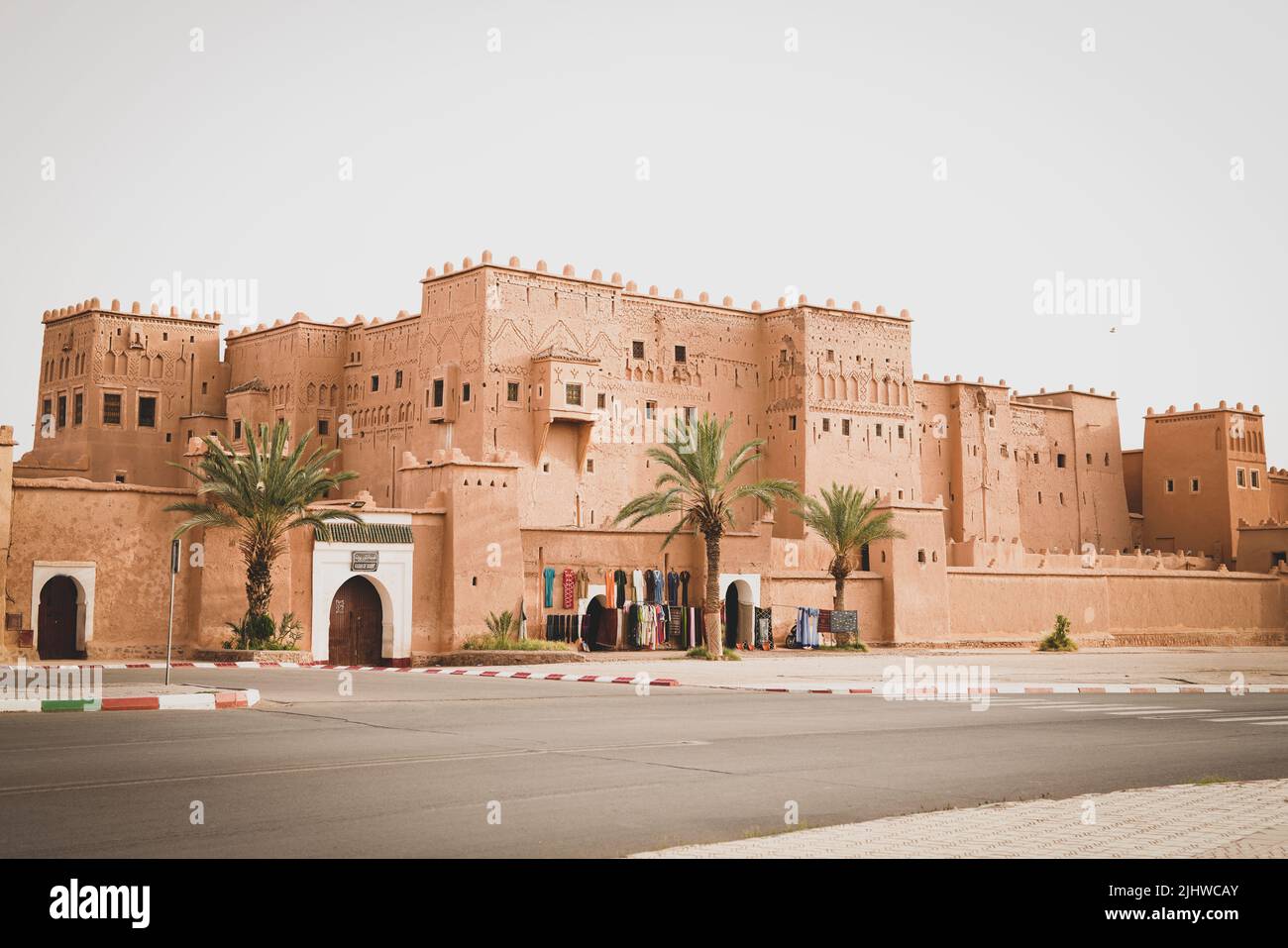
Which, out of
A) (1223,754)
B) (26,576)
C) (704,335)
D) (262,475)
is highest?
(704,335)

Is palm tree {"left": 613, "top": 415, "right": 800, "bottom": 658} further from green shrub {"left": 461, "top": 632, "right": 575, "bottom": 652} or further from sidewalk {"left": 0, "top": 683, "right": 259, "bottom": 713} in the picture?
sidewalk {"left": 0, "top": 683, "right": 259, "bottom": 713}

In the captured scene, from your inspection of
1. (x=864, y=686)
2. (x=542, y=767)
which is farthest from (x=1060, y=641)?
(x=542, y=767)

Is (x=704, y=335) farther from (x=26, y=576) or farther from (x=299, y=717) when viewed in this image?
(x=299, y=717)

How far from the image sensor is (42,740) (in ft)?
42.2

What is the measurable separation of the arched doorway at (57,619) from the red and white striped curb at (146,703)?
12412 mm

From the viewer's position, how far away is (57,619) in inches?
1144

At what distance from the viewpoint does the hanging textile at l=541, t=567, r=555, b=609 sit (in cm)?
3584

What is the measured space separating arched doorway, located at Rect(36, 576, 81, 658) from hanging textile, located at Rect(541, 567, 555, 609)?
37.8 ft

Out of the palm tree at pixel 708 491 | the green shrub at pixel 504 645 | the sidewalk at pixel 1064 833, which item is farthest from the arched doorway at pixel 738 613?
the sidewalk at pixel 1064 833

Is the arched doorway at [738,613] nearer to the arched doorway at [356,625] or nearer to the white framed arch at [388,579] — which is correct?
the white framed arch at [388,579]
